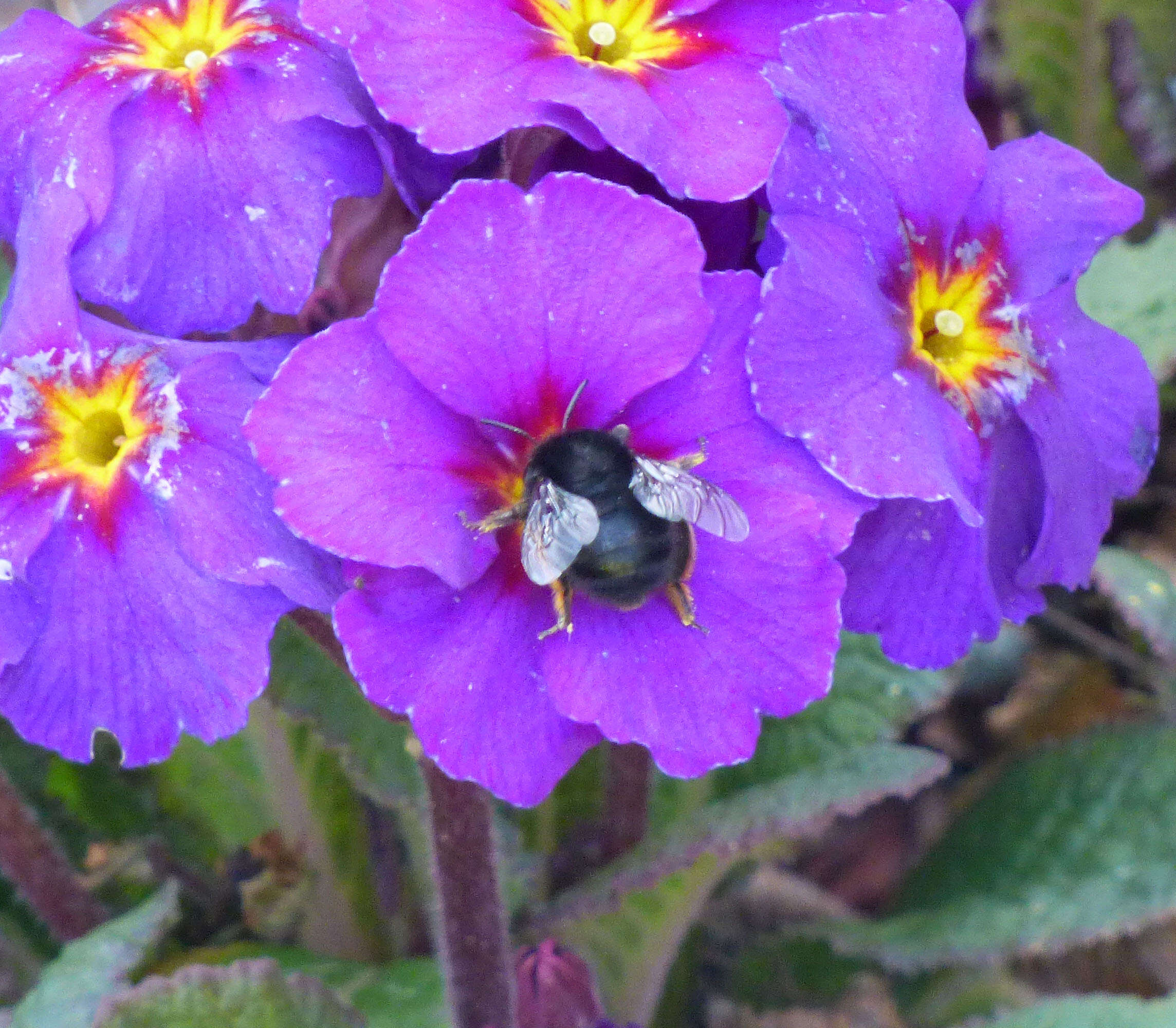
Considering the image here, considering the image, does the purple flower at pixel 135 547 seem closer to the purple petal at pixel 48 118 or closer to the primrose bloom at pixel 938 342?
the purple petal at pixel 48 118

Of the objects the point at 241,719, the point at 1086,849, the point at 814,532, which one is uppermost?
the point at 814,532

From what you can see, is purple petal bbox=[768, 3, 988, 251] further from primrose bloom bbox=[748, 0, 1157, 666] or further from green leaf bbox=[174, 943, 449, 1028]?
green leaf bbox=[174, 943, 449, 1028]

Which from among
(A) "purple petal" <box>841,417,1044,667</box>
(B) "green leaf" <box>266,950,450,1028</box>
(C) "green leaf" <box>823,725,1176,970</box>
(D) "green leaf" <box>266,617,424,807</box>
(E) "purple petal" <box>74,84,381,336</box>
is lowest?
(C) "green leaf" <box>823,725,1176,970</box>

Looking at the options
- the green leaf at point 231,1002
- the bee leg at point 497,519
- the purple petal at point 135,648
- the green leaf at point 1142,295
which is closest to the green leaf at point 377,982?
the green leaf at point 231,1002

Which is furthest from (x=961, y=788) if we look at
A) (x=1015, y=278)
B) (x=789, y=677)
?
(x=789, y=677)

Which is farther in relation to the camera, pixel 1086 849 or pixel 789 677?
pixel 1086 849

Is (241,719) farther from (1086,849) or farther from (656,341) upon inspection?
(1086,849)

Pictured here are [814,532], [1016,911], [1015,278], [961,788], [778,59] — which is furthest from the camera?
[961,788]

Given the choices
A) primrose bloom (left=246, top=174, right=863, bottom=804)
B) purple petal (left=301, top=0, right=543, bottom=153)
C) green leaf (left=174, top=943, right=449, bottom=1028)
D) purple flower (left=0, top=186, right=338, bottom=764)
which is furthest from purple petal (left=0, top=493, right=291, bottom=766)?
green leaf (left=174, top=943, right=449, bottom=1028)
